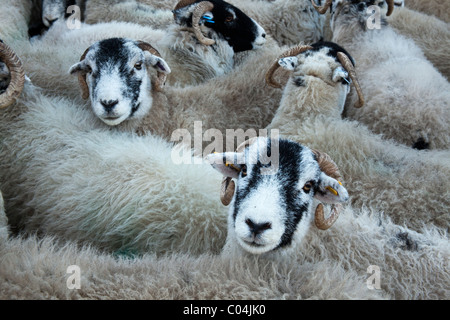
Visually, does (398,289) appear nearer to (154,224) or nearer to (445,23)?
(154,224)

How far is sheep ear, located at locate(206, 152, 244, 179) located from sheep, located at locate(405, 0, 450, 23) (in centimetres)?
383

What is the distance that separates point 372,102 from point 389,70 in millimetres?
406

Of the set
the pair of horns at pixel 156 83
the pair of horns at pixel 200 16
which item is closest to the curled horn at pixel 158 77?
the pair of horns at pixel 156 83

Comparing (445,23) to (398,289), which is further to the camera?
(445,23)

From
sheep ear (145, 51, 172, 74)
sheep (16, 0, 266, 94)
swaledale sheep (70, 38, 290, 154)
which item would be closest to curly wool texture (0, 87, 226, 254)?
swaledale sheep (70, 38, 290, 154)

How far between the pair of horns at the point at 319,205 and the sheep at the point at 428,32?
2643mm

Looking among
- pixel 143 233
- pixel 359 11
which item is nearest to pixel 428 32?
pixel 359 11

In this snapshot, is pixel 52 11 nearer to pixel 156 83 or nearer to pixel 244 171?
pixel 156 83

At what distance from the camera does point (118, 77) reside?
3592mm

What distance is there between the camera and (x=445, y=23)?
5176mm

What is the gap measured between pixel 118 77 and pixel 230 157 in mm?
1350

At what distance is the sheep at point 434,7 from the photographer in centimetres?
550

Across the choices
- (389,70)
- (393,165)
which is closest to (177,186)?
(393,165)

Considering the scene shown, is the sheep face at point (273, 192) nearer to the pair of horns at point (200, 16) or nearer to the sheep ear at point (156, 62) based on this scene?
the sheep ear at point (156, 62)
